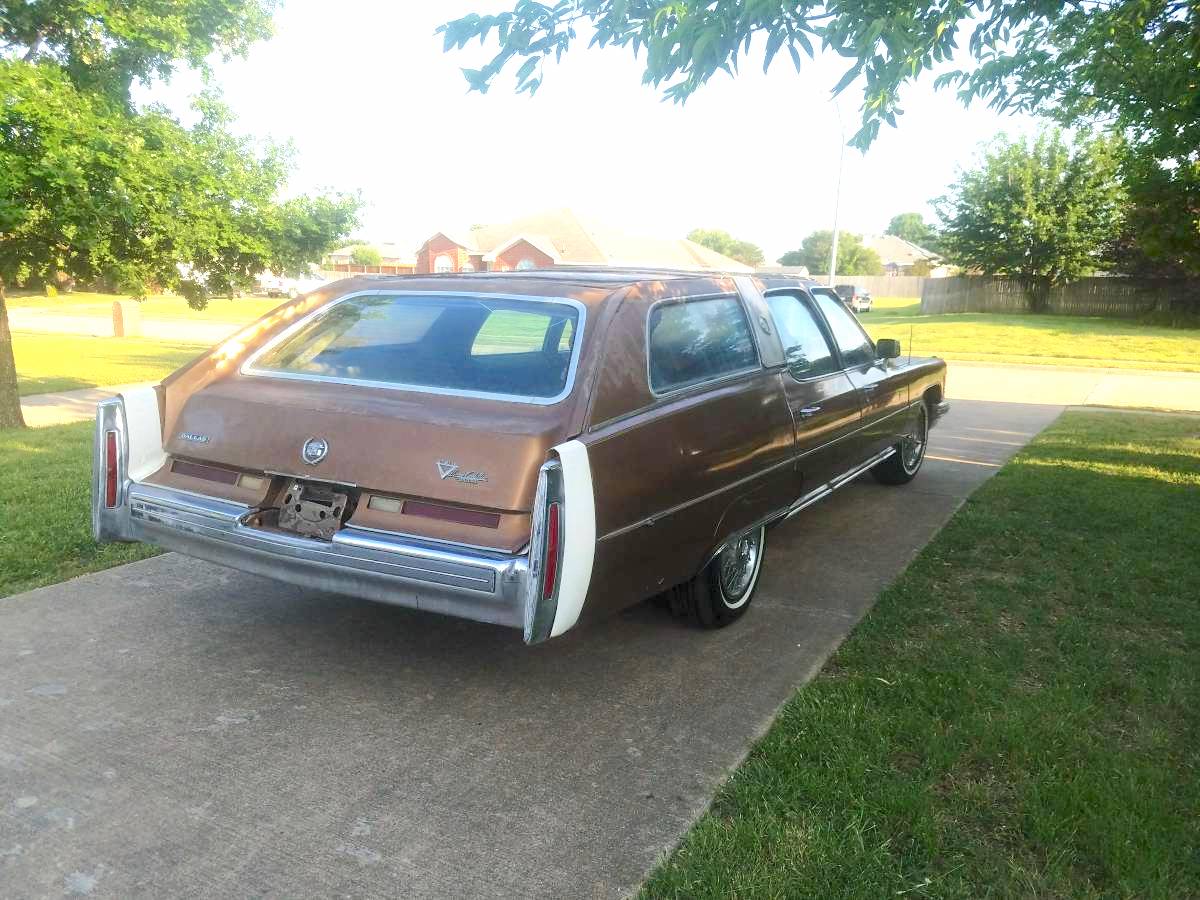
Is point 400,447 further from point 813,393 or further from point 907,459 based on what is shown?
point 907,459

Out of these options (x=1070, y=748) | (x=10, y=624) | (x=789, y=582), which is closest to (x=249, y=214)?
(x=10, y=624)

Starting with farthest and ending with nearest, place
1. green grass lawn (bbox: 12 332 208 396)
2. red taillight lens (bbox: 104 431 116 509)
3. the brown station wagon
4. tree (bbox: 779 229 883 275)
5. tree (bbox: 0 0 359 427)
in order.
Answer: tree (bbox: 779 229 883 275), green grass lawn (bbox: 12 332 208 396), tree (bbox: 0 0 359 427), red taillight lens (bbox: 104 431 116 509), the brown station wagon

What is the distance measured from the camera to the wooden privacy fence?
3600cm

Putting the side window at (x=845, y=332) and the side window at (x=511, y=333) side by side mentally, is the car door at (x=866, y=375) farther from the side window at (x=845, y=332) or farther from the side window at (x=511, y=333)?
the side window at (x=511, y=333)

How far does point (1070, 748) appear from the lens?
11.4ft

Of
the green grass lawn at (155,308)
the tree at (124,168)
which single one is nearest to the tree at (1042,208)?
the green grass lawn at (155,308)

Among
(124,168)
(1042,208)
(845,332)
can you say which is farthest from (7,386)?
(1042,208)

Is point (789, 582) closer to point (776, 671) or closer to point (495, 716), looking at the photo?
point (776, 671)

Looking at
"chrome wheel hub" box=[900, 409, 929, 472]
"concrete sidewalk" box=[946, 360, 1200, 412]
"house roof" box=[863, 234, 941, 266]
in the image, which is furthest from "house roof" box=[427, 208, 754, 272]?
"house roof" box=[863, 234, 941, 266]

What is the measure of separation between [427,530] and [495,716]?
0.78 m

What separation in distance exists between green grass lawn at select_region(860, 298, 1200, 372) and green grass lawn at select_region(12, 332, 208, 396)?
502 inches

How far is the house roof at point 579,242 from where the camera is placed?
58.3 m

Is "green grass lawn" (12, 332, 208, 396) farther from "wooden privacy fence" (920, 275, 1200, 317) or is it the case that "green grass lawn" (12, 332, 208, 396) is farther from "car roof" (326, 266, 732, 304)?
"wooden privacy fence" (920, 275, 1200, 317)

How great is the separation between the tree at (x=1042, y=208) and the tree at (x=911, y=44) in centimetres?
3247
